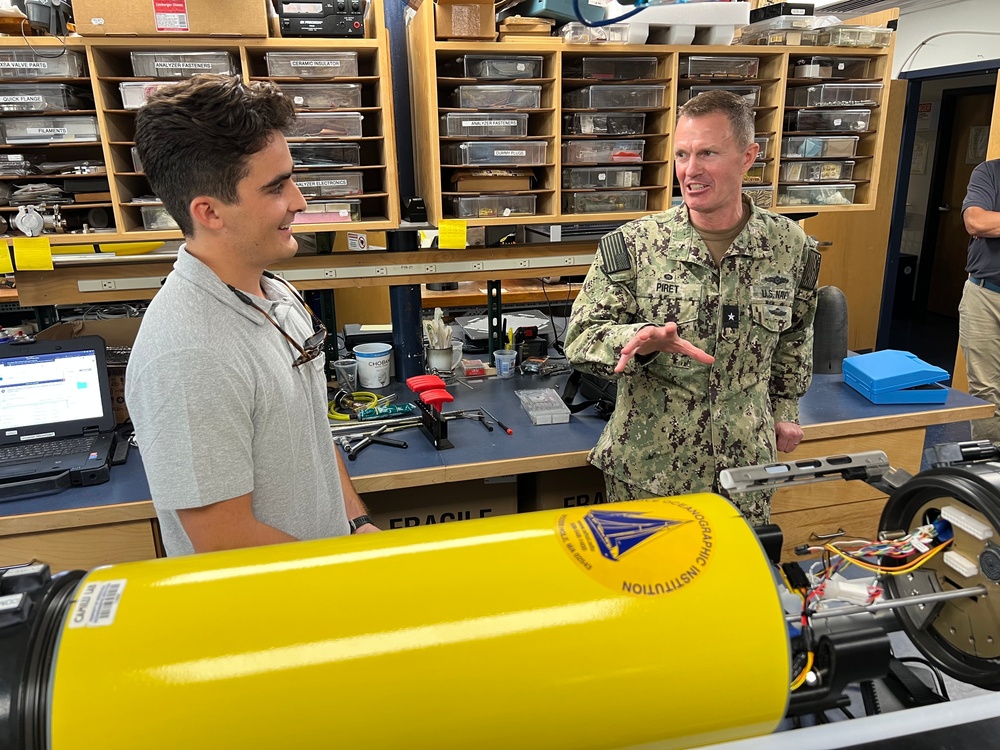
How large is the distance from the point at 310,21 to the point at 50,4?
0.69m

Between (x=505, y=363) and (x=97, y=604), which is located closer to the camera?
(x=97, y=604)

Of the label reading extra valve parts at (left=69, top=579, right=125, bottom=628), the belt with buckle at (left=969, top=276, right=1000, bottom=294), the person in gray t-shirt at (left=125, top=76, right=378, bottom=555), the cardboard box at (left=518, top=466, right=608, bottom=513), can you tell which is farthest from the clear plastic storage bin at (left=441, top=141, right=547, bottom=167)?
the belt with buckle at (left=969, top=276, right=1000, bottom=294)

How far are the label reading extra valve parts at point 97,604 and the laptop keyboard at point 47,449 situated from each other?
149 centimetres

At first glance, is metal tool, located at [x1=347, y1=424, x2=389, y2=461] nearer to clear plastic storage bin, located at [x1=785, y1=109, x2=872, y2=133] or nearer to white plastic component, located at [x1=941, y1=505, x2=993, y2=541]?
white plastic component, located at [x1=941, y1=505, x2=993, y2=541]

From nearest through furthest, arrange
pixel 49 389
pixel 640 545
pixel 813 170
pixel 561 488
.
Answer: pixel 640 545
pixel 49 389
pixel 561 488
pixel 813 170

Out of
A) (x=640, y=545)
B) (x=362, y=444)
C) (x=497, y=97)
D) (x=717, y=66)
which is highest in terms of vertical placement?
(x=717, y=66)

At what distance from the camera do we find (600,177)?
2.28m

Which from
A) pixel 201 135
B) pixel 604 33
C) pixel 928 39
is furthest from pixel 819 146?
pixel 928 39

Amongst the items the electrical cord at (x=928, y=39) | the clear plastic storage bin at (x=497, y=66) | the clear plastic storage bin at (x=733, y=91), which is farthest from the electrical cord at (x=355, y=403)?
the electrical cord at (x=928, y=39)

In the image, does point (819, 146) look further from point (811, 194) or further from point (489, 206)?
point (489, 206)

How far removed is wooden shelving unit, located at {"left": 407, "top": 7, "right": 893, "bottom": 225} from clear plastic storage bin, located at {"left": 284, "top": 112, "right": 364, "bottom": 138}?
0.23m

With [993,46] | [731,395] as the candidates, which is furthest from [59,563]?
[993,46]

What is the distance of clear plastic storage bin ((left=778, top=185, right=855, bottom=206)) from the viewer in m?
2.47

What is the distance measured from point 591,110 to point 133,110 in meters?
1.36
